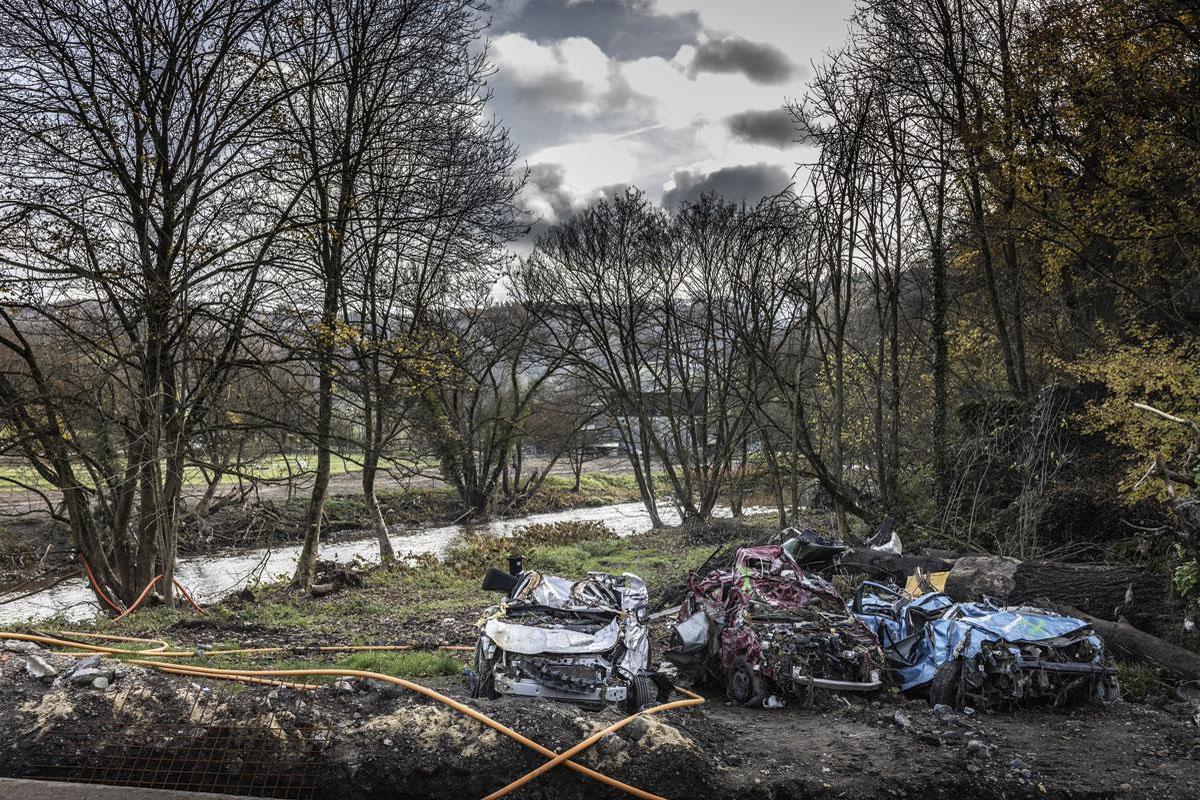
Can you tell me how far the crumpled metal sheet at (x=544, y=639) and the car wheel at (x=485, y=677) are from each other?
0.17m

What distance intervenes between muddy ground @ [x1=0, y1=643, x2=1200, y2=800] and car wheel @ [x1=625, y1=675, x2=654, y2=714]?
0.23 meters

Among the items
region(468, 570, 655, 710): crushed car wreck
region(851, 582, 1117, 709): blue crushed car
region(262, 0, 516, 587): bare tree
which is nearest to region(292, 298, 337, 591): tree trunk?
region(262, 0, 516, 587): bare tree

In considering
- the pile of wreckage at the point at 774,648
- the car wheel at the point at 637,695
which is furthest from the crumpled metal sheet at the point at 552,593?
the car wheel at the point at 637,695

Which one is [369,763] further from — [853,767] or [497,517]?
[497,517]

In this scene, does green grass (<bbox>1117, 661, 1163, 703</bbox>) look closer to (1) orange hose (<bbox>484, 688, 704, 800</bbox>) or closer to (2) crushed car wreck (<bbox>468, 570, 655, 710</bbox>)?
(2) crushed car wreck (<bbox>468, 570, 655, 710</bbox>)

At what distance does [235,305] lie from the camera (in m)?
10.7

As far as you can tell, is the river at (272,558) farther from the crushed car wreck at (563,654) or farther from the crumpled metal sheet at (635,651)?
the crumpled metal sheet at (635,651)

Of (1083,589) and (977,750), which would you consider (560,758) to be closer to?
(977,750)

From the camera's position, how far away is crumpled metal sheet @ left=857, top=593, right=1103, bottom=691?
657cm

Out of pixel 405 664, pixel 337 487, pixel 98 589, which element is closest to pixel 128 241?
pixel 98 589

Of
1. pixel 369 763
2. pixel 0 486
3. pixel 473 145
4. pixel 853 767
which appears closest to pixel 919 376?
pixel 473 145

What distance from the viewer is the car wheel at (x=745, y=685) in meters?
6.59

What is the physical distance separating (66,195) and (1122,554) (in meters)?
16.1

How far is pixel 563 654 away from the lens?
19.1 ft
